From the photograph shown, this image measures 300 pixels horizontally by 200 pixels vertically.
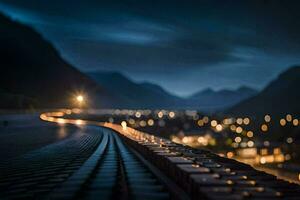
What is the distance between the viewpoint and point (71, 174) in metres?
12.0

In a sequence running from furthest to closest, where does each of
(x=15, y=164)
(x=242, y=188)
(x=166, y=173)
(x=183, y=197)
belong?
(x=15, y=164), (x=166, y=173), (x=183, y=197), (x=242, y=188)

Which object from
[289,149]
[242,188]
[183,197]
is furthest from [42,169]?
[289,149]

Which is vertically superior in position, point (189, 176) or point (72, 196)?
point (189, 176)

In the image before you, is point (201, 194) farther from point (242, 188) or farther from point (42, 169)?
point (42, 169)

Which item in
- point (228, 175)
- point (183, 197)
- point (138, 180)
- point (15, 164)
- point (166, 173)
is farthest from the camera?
point (15, 164)

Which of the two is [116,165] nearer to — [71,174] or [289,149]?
[71,174]

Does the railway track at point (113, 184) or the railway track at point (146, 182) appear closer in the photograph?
the railway track at point (146, 182)

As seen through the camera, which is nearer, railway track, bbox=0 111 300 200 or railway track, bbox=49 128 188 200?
railway track, bbox=0 111 300 200

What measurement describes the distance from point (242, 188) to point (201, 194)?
0.94 m

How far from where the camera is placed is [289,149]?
11244 centimetres

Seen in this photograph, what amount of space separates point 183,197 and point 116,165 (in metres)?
6.68

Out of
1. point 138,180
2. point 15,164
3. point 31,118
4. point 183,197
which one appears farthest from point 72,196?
point 31,118

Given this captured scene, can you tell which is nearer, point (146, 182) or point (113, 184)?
point (113, 184)

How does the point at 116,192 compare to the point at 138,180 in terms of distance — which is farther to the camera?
the point at 138,180
